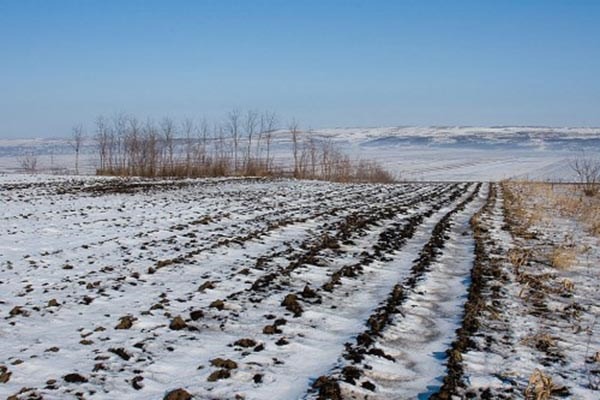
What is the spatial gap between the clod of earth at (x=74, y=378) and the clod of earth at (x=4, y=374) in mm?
462

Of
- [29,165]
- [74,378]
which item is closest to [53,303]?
[74,378]

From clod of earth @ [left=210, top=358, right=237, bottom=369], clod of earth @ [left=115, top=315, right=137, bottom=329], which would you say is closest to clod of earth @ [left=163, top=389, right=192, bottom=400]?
clod of earth @ [left=210, top=358, right=237, bottom=369]

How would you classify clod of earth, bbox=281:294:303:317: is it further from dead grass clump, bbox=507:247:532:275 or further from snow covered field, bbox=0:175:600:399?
dead grass clump, bbox=507:247:532:275

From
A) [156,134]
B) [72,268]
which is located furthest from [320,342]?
[156,134]

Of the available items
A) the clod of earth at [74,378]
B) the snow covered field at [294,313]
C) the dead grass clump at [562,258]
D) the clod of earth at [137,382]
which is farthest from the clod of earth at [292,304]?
the dead grass clump at [562,258]

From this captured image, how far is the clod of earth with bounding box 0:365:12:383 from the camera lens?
472cm

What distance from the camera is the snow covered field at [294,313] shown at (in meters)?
4.82

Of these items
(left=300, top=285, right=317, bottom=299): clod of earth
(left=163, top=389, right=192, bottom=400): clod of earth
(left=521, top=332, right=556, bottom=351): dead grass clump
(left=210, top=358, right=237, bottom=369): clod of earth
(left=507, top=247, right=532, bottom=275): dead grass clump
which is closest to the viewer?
(left=163, top=389, right=192, bottom=400): clod of earth

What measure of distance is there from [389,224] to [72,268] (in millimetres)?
8761

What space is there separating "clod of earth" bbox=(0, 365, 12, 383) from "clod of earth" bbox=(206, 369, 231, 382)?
1672 mm

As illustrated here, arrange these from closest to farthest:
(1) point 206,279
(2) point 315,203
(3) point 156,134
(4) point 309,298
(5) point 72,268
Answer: (4) point 309,298 → (1) point 206,279 → (5) point 72,268 → (2) point 315,203 → (3) point 156,134

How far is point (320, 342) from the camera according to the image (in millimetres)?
5852

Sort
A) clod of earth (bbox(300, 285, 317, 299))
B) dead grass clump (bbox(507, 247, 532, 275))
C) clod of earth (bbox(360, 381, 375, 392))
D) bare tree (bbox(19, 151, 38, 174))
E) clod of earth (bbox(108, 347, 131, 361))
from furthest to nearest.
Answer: bare tree (bbox(19, 151, 38, 174)) → dead grass clump (bbox(507, 247, 532, 275)) → clod of earth (bbox(300, 285, 317, 299)) → clod of earth (bbox(108, 347, 131, 361)) → clod of earth (bbox(360, 381, 375, 392))

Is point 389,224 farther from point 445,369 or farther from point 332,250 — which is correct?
point 445,369
